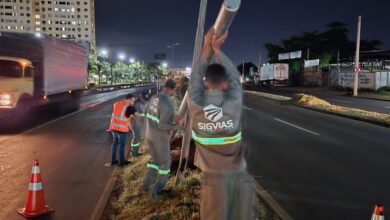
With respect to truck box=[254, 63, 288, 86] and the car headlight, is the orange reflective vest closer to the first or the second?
the car headlight

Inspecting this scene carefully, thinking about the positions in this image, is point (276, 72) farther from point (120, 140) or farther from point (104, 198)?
point (104, 198)

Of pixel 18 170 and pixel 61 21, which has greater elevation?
pixel 61 21

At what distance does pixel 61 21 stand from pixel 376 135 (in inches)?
7302

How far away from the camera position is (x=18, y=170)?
8852 millimetres

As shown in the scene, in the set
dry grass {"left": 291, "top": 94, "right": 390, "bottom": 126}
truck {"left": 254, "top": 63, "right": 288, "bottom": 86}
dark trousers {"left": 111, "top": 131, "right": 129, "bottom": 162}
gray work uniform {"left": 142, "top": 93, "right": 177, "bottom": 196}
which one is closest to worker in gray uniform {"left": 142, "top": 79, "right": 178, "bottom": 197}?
gray work uniform {"left": 142, "top": 93, "right": 177, "bottom": 196}

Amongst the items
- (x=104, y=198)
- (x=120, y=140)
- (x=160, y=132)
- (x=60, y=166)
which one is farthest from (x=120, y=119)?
(x=160, y=132)

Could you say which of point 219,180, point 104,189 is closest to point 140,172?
point 104,189

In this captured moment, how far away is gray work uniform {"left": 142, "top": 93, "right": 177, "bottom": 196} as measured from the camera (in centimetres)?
589

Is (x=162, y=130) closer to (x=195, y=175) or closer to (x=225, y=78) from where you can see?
(x=195, y=175)

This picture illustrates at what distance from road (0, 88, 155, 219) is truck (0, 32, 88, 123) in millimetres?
1867

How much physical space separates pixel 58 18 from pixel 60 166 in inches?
7345

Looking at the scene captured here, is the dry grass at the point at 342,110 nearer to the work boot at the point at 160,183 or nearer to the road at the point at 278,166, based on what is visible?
the road at the point at 278,166

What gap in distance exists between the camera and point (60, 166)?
921cm

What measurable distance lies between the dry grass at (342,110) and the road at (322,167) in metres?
1.97
